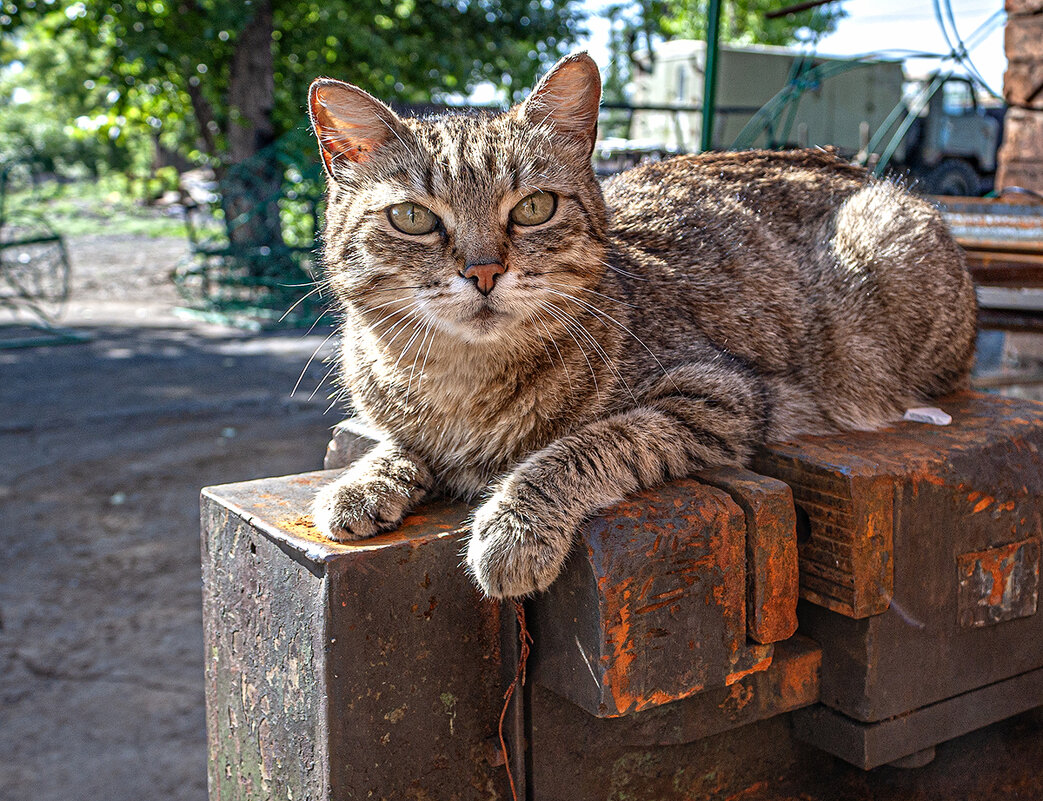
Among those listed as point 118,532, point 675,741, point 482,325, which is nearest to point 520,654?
point 675,741

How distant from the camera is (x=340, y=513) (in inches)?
69.4

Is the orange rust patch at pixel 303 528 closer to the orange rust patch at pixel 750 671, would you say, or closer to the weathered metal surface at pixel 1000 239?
the orange rust patch at pixel 750 671

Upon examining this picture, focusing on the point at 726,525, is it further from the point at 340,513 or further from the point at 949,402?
the point at 949,402

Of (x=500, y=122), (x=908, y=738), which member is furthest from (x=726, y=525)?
(x=500, y=122)

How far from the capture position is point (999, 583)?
202 centimetres

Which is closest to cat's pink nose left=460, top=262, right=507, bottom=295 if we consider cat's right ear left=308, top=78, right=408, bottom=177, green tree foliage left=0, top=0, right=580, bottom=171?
cat's right ear left=308, top=78, right=408, bottom=177

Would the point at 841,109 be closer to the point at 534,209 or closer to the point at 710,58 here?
the point at 710,58

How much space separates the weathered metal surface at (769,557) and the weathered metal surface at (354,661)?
509mm

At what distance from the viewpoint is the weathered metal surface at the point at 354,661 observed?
1634mm

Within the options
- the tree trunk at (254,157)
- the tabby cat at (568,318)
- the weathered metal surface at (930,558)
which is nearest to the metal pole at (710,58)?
the tabby cat at (568,318)

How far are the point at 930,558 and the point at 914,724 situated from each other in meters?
0.36

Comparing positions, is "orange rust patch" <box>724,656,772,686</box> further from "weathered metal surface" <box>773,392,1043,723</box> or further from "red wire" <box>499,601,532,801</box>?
"red wire" <box>499,601,532,801</box>

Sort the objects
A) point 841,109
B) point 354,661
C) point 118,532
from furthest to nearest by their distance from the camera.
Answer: point 841,109 < point 118,532 < point 354,661

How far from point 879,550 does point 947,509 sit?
0.73 ft
